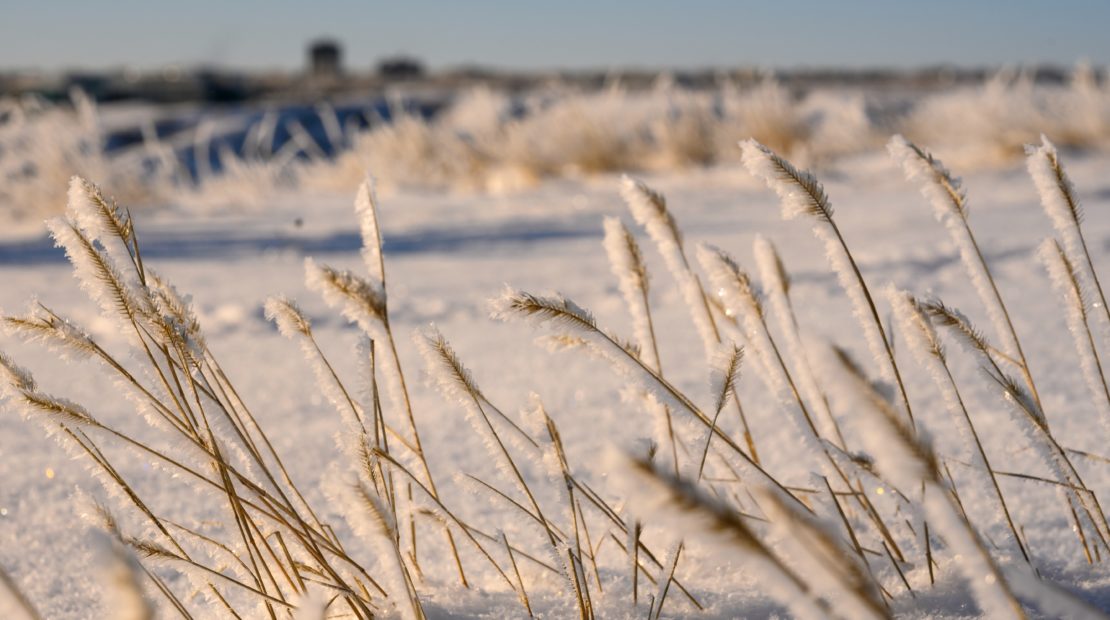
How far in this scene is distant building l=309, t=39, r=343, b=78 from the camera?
35344mm

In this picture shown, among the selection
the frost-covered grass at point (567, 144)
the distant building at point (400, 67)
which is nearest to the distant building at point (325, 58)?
the distant building at point (400, 67)

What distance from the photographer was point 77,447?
846 mm

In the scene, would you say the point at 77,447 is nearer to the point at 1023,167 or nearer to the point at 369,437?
the point at 369,437

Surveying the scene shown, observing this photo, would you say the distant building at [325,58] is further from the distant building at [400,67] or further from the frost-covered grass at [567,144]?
the frost-covered grass at [567,144]

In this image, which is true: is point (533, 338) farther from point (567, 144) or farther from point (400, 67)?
point (400, 67)

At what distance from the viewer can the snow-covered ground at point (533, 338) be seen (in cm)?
101

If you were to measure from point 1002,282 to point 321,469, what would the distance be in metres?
1.81

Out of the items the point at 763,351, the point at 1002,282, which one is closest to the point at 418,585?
the point at 763,351

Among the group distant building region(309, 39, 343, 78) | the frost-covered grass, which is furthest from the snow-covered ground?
distant building region(309, 39, 343, 78)

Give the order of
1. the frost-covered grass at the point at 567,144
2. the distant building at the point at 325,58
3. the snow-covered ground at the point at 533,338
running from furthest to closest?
the distant building at the point at 325,58
the frost-covered grass at the point at 567,144
the snow-covered ground at the point at 533,338

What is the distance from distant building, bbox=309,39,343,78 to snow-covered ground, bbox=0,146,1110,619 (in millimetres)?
32669

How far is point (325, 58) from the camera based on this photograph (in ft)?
117

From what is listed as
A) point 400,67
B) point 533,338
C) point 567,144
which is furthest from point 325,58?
point 533,338

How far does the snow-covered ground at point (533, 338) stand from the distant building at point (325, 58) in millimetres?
32669
